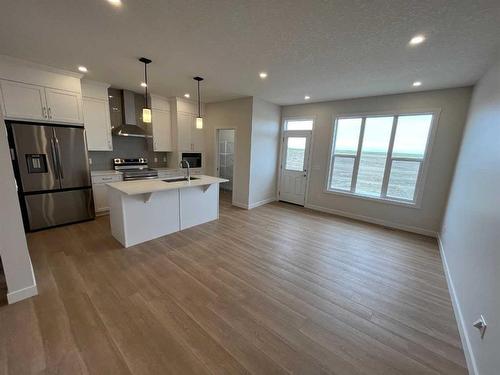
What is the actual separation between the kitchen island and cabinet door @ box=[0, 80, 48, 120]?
1.74 meters

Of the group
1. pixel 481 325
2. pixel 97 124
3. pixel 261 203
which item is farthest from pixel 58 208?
pixel 481 325

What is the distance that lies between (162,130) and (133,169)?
1251 mm

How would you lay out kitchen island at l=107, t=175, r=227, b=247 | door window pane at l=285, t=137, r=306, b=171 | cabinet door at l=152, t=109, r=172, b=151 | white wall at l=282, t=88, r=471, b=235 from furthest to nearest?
1. door window pane at l=285, t=137, r=306, b=171
2. cabinet door at l=152, t=109, r=172, b=151
3. white wall at l=282, t=88, r=471, b=235
4. kitchen island at l=107, t=175, r=227, b=247

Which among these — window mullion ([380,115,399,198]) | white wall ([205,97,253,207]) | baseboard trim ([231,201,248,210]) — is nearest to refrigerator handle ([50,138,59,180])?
white wall ([205,97,253,207])

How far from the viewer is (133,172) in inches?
183

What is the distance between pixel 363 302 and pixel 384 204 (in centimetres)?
296

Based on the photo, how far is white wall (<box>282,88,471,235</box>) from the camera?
363 cm

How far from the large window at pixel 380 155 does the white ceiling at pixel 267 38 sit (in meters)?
0.82

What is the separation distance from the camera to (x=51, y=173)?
353 centimetres

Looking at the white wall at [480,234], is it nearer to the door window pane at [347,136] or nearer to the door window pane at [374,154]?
the door window pane at [374,154]

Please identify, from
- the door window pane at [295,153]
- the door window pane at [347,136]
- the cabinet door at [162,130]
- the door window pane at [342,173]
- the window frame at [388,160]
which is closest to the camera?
the window frame at [388,160]

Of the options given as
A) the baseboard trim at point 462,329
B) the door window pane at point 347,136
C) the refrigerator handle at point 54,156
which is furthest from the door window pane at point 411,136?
the refrigerator handle at point 54,156

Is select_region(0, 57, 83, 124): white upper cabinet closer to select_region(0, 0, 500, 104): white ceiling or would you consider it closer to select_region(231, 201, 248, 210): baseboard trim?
select_region(0, 0, 500, 104): white ceiling

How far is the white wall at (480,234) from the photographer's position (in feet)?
4.73
